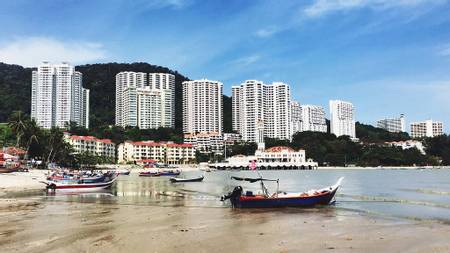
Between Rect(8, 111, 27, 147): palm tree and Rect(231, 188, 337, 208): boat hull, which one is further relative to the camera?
Rect(8, 111, 27, 147): palm tree

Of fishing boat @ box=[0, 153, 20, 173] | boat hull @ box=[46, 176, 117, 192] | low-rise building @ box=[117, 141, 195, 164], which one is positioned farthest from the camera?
low-rise building @ box=[117, 141, 195, 164]

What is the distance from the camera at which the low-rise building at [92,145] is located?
15446 cm

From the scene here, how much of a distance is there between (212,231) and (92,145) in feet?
504

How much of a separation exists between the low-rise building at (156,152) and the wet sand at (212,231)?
153m

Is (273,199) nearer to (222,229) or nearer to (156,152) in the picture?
(222,229)

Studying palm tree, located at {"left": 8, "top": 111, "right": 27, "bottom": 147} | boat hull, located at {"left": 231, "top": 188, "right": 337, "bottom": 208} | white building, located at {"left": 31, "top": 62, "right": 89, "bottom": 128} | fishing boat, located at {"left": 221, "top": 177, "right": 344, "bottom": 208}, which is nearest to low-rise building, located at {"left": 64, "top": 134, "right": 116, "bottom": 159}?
white building, located at {"left": 31, "top": 62, "right": 89, "bottom": 128}

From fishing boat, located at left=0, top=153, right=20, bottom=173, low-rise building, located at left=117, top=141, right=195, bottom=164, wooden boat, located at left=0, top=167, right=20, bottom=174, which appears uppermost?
low-rise building, located at left=117, top=141, right=195, bottom=164

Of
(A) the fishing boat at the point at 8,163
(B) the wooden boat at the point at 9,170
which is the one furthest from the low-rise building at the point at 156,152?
(B) the wooden boat at the point at 9,170

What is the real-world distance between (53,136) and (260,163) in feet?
327

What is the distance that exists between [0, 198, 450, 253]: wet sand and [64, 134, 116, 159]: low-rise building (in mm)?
132556

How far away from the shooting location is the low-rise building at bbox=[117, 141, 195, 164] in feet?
579

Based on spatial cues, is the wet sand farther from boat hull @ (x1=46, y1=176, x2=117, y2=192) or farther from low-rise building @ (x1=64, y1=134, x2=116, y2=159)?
low-rise building @ (x1=64, y1=134, x2=116, y2=159)

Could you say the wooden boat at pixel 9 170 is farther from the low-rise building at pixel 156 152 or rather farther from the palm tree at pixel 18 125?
the low-rise building at pixel 156 152

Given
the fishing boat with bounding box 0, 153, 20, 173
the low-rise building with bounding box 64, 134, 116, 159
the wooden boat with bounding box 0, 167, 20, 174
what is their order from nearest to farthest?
the wooden boat with bounding box 0, 167, 20, 174 → the fishing boat with bounding box 0, 153, 20, 173 → the low-rise building with bounding box 64, 134, 116, 159
